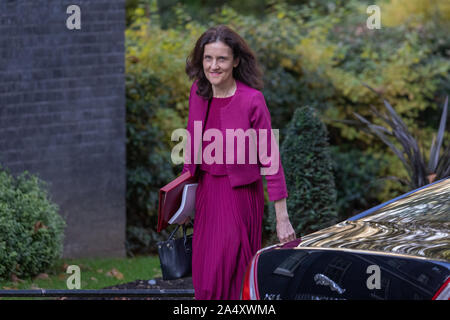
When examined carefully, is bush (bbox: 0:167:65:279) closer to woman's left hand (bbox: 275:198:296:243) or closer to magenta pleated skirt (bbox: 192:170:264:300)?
magenta pleated skirt (bbox: 192:170:264:300)

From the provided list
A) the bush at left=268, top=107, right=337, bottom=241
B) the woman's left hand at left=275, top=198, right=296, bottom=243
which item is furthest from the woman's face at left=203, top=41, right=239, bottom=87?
the bush at left=268, top=107, right=337, bottom=241

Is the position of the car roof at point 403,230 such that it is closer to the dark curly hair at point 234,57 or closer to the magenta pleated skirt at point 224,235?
the magenta pleated skirt at point 224,235

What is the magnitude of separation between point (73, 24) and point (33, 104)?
893mm

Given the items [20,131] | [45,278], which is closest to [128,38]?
[20,131]

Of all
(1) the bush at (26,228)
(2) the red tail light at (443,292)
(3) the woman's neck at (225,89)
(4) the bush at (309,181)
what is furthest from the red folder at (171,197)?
(4) the bush at (309,181)

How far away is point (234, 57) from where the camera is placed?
434cm

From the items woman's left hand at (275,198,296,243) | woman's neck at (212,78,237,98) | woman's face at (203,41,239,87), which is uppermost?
woman's face at (203,41,239,87)

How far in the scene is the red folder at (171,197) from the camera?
4.36 metres

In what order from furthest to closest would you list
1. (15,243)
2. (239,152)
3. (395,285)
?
(15,243)
(239,152)
(395,285)

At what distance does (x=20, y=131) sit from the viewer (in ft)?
23.8

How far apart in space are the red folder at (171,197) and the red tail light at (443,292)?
1.69m

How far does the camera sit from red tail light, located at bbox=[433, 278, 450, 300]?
315 centimetres

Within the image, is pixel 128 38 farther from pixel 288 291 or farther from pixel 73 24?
pixel 288 291

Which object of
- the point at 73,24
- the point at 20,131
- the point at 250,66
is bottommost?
the point at 20,131
